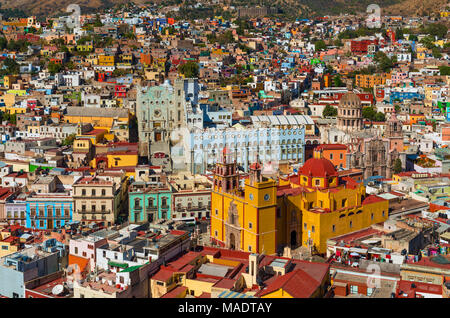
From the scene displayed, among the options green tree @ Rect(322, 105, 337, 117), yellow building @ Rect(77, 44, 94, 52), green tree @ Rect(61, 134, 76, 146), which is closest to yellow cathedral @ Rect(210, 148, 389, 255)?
green tree @ Rect(61, 134, 76, 146)

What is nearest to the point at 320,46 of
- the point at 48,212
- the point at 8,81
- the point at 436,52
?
the point at 436,52

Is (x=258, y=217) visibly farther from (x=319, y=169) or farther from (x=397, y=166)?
(x=397, y=166)

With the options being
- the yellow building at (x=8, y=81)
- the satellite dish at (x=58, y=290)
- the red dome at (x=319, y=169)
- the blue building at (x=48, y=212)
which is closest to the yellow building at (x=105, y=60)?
the yellow building at (x=8, y=81)

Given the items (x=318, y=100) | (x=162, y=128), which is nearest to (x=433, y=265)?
(x=162, y=128)

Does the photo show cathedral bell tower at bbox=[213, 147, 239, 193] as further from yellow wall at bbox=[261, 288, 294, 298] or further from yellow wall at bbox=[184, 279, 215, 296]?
yellow wall at bbox=[261, 288, 294, 298]
